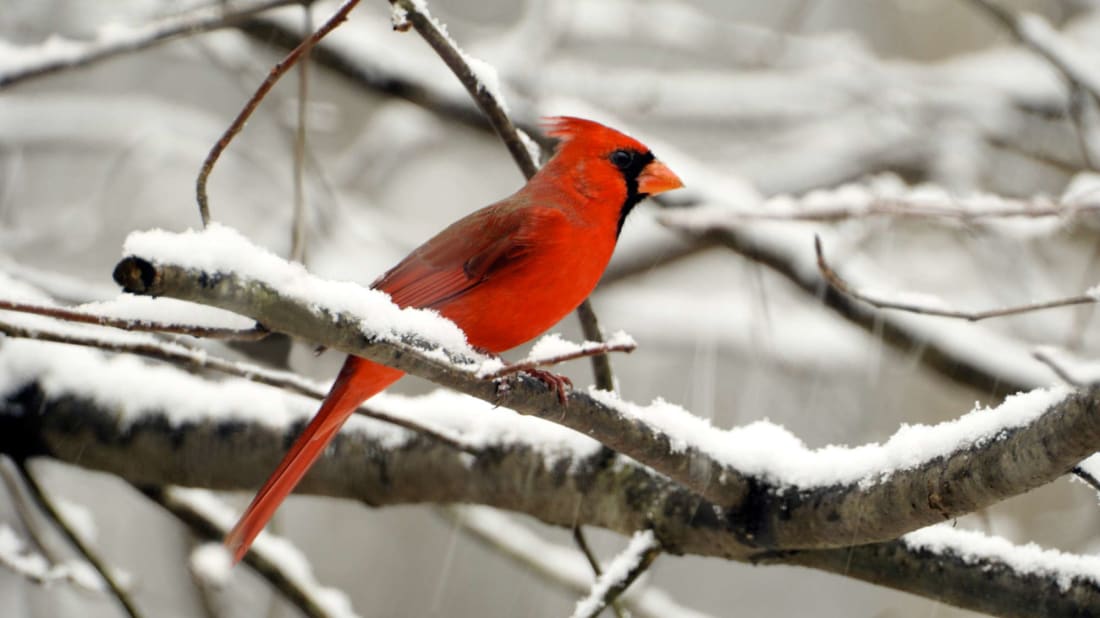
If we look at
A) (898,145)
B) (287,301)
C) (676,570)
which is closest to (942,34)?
(898,145)

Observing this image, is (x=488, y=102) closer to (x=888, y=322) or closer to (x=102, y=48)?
(x=102, y=48)

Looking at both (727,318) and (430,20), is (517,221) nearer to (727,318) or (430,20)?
(430,20)

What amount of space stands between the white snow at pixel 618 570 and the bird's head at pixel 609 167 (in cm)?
86

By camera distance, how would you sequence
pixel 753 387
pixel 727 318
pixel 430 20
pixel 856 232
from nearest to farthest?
pixel 430 20 → pixel 856 232 → pixel 753 387 → pixel 727 318

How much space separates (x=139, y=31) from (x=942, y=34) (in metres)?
A: 5.90

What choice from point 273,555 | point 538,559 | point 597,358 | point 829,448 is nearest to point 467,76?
point 597,358

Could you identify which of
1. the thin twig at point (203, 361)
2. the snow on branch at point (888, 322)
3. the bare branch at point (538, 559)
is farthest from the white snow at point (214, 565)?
the snow on branch at point (888, 322)

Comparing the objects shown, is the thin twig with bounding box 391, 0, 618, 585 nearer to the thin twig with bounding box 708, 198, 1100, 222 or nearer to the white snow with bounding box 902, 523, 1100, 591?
the thin twig with bounding box 708, 198, 1100, 222

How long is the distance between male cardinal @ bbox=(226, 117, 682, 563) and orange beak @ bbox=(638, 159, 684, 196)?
0.04 m

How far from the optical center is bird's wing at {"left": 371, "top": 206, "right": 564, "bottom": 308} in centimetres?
214

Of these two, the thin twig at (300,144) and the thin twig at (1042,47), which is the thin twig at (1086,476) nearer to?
the thin twig at (300,144)

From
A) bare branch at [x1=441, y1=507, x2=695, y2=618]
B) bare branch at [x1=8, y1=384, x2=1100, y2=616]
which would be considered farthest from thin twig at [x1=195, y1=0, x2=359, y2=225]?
bare branch at [x1=441, y1=507, x2=695, y2=618]

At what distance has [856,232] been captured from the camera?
3521 mm

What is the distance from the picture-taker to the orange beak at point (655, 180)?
247 centimetres
